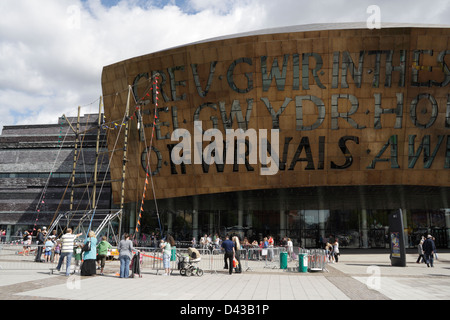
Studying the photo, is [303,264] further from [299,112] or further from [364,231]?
[364,231]

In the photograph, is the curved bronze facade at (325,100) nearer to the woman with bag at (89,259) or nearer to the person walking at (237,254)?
the person walking at (237,254)

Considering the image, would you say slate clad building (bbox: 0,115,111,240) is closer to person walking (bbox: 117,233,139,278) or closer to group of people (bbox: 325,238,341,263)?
group of people (bbox: 325,238,341,263)

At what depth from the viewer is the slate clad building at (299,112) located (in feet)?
92.8

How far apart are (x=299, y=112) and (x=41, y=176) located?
40270 mm

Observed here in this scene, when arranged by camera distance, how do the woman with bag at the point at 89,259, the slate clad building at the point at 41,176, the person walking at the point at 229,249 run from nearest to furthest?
the woman with bag at the point at 89,259, the person walking at the point at 229,249, the slate clad building at the point at 41,176


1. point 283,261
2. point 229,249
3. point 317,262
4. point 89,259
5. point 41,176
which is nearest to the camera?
point 89,259

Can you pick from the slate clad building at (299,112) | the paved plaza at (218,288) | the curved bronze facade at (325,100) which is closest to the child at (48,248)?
the paved plaza at (218,288)

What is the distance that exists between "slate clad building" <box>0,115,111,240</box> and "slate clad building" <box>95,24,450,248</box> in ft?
62.4

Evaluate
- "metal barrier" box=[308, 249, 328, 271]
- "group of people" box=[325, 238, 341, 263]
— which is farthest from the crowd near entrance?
"metal barrier" box=[308, 249, 328, 271]

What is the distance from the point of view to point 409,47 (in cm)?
2786

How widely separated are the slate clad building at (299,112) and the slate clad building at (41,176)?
62.4 feet

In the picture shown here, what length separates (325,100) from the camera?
1152 inches

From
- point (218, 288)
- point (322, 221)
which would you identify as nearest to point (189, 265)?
point (218, 288)
